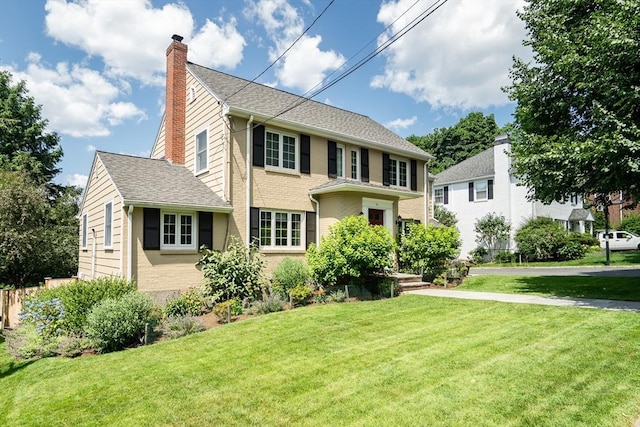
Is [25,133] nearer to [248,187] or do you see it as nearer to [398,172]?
[248,187]

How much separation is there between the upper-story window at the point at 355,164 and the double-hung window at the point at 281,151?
301cm

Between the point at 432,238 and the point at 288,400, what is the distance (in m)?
11.0

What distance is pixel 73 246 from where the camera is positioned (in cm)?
1833

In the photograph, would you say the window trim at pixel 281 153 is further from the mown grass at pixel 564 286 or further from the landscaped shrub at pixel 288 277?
the mown grass at pixel 564 286

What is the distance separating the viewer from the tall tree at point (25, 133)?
26.1 m

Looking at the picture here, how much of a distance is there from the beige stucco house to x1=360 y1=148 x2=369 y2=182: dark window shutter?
0.05 m

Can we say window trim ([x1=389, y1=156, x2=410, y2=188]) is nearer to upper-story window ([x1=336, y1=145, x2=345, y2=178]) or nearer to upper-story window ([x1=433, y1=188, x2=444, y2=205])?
upper-story window ([x1=336, y1=145, x2=345, y2=178])

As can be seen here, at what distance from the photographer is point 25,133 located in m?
27.1

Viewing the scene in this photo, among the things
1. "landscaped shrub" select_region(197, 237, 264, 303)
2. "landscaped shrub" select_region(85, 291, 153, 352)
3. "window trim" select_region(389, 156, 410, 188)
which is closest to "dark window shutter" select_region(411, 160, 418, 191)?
"window trim" select_region(389, 156, 410, 188)

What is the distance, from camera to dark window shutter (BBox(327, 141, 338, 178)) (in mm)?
15312

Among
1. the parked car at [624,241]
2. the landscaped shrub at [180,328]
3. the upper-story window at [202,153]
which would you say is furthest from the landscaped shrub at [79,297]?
the parked car at [624,241]

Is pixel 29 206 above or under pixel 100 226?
above

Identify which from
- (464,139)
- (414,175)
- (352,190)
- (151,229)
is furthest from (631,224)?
(151,229)

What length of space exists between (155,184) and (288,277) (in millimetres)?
5427
